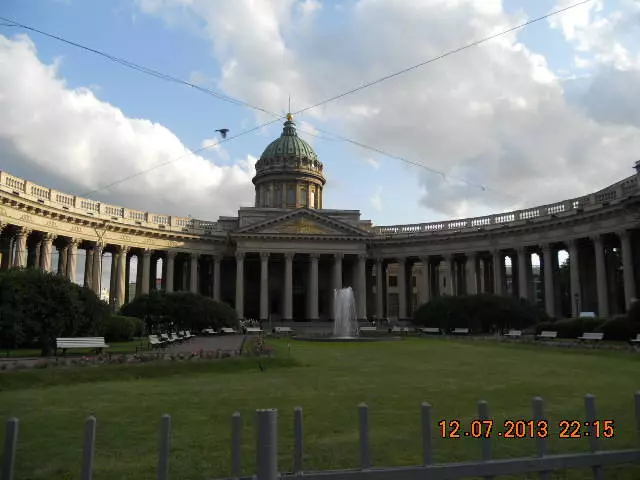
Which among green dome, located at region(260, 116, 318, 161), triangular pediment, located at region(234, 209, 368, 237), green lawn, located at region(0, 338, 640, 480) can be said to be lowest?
green lawn, located at region(0, 338, 640, 480)

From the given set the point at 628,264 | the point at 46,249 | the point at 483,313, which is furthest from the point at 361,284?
the point at 46,249

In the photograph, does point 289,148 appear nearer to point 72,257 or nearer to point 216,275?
point 216,275

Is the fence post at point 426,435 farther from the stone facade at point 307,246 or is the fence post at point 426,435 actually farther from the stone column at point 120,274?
the stone column at point 120,274

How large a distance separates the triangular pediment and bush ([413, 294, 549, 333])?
21.0 metres

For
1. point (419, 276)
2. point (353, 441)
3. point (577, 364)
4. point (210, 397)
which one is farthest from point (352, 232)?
point (353, 441)

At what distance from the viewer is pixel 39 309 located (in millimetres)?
25859

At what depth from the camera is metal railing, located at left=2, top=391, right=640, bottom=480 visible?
17.4ft

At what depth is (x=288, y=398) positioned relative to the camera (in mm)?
14320

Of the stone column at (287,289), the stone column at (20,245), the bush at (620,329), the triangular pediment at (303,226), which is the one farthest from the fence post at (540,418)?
the triangular pediment at (303,226)

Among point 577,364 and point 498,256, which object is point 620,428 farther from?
point 498,256

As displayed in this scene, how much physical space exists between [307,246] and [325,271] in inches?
364

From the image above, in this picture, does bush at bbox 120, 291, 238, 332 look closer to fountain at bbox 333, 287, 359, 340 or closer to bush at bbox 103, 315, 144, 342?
bush at bbox 103, 315, 144, 342

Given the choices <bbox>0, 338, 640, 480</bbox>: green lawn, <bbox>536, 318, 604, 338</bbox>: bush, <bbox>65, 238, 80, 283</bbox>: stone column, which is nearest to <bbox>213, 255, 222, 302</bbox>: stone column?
<bbox>65, 238, 80, 283</bbox>: stone column

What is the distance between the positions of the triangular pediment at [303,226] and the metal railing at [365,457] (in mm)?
66196
